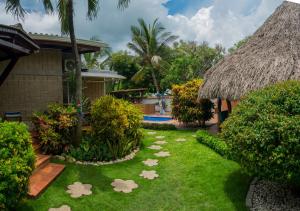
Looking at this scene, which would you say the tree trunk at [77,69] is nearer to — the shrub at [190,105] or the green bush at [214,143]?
the green bush at [214,143]

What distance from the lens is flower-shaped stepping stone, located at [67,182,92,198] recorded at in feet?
19.3

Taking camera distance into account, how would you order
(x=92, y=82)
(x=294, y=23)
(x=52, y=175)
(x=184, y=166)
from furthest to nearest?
(x=92, y=82)
(x=294, y=23)
(x=184, y=166)
(x=52, y=175)

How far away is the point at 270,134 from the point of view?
4.88 metres

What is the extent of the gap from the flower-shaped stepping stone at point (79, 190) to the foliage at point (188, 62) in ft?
69.1

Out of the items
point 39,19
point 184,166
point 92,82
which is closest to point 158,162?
point 184,166

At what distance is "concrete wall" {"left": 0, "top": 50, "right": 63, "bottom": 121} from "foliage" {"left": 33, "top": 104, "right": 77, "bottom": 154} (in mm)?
1702

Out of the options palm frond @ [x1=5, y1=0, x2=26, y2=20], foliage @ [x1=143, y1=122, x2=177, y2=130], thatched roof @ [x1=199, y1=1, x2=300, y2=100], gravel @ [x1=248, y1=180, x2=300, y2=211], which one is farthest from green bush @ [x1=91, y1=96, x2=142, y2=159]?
foliage @ [x1=143, y1=122, x2=177, y2=130]

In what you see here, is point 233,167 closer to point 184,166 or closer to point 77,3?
point 184,166

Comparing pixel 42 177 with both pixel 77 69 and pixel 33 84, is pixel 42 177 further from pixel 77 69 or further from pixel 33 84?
pixel 33 84

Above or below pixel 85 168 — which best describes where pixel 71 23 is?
above

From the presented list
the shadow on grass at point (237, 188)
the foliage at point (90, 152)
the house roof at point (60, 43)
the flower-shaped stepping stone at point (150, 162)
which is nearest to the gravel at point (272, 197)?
the shadow on grass at point (237, 188)

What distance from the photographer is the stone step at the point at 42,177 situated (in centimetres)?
559

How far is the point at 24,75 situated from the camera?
390 inches

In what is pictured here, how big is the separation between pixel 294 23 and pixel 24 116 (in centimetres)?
1069
